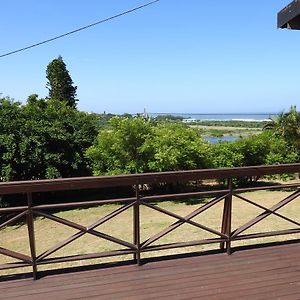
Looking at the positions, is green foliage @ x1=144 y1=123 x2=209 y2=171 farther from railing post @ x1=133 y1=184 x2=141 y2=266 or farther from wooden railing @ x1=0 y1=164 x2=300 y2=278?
railing post @ x1=133 y1=184 x2=141 y2=266

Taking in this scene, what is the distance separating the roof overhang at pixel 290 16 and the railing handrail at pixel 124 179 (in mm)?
1500

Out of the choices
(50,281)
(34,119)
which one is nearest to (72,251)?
(50,281)

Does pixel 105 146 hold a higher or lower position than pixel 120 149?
higher

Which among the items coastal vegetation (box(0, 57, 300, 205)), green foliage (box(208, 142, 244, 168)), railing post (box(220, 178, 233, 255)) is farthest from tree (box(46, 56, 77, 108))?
railing post (box(220, 178, 233, 255))

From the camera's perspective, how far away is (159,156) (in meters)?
14.0

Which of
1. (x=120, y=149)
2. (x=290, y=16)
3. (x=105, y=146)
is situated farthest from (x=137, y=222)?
(x=105, y=146)

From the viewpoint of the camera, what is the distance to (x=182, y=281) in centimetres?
346

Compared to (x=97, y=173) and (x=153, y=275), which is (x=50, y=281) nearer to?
(x=153, y=275)

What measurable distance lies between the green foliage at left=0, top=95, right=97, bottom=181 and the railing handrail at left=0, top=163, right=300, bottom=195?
9.82 metres

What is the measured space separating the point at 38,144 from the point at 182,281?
1081cm

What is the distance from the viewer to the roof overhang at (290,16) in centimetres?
334

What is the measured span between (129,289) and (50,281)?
2.61ft

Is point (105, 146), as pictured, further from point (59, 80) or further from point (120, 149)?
point (59, 80)

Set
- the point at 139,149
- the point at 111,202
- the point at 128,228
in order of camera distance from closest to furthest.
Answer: the point at 111,202, the point at 128,228, the point at 139,149
